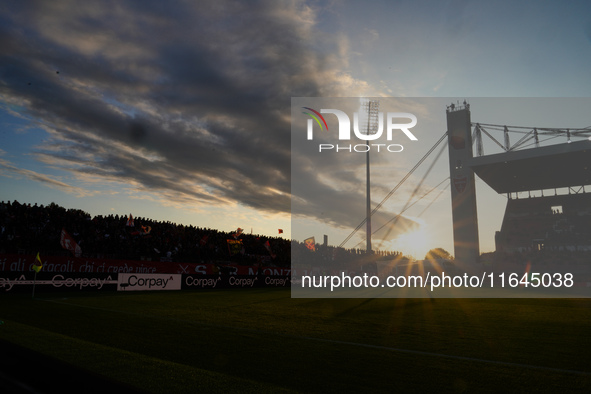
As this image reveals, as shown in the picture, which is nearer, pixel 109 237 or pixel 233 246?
pixel 109 237

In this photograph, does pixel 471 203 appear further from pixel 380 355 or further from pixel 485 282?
pixel 380 355

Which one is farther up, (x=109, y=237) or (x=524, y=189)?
(x=524, y=189)

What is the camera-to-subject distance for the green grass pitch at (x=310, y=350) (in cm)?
562

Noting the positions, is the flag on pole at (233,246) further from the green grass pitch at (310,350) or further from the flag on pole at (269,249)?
the green grass pitch at (310,350)

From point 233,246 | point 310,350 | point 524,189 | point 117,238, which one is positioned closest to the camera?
point 310,350

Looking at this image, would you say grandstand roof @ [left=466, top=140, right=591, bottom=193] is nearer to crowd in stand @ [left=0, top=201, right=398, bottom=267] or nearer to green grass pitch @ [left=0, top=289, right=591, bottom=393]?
crowd in stand @ [left=0, top=201, right=398, bottom=267]

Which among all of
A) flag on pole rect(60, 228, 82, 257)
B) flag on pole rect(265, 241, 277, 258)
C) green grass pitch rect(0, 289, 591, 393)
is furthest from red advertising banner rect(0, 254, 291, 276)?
green grass pitch rect(0, 289, 591, 393)

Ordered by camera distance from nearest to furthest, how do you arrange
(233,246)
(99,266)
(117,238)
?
(99,266) < (117,238) < (233,246)

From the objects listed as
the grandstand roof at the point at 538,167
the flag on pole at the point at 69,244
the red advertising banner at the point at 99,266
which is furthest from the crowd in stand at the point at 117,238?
the grandstand roof at the point at 538,167

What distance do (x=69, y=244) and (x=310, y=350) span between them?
22930mm

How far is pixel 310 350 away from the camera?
26.3 feet

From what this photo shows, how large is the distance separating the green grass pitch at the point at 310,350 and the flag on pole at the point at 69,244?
1252 centimetres

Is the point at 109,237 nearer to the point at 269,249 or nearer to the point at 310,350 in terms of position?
the point at 269,249

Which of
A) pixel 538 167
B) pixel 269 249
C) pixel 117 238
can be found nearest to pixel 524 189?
pixel 538 167
